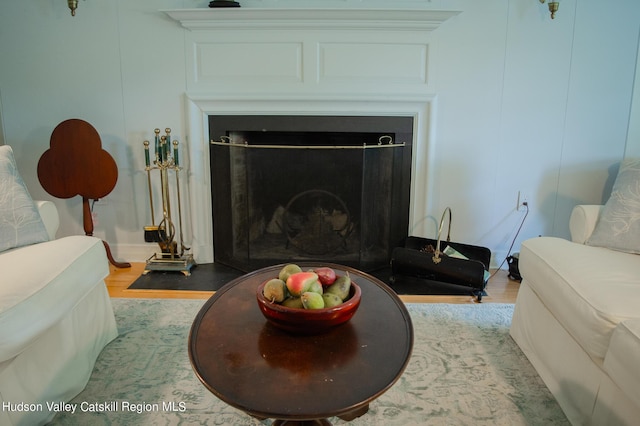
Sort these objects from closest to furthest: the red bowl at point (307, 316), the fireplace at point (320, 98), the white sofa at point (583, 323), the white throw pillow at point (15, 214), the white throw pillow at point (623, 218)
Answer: the red bowl at point (307, 316), the white sofa at point (583, 323), the white throw pillow at point (15, 214), the white throw pillow at point (623, 218), the fireplace at point (320, 98)

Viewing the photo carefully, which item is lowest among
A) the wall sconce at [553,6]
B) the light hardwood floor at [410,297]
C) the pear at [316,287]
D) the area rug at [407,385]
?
the area rug at [407,385]

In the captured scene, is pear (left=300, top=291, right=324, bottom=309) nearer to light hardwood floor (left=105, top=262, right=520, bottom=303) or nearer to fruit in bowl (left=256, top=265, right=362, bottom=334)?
fruit in bowl (left=256, top=265, right=362, bottom=334)

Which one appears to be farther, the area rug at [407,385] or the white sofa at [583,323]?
the area rug at [407,385]

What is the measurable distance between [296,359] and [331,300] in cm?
18

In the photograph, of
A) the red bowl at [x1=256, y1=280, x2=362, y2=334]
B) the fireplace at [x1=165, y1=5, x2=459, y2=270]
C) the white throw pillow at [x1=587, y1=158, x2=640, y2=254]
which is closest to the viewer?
the red bowl at [x1=256, y1=280, x2=362, y2=334]

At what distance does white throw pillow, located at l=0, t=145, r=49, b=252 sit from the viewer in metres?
1.73

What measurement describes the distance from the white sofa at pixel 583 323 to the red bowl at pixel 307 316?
77cm

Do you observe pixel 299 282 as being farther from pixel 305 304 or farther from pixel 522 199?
pixel 522 199

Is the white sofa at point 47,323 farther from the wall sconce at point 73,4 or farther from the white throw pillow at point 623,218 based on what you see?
the white throw pillow at point 623,218

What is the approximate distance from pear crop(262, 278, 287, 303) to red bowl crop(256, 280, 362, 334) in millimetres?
11

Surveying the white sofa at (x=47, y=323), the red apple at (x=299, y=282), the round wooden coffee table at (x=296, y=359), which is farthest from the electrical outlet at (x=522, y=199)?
the white sofa at (x=47, y=323)

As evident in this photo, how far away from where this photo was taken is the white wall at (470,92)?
2.62m

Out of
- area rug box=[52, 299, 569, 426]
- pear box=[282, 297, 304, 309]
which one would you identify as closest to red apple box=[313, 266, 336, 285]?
pear box=[282, 297, 304, 309]

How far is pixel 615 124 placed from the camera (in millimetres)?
2715
